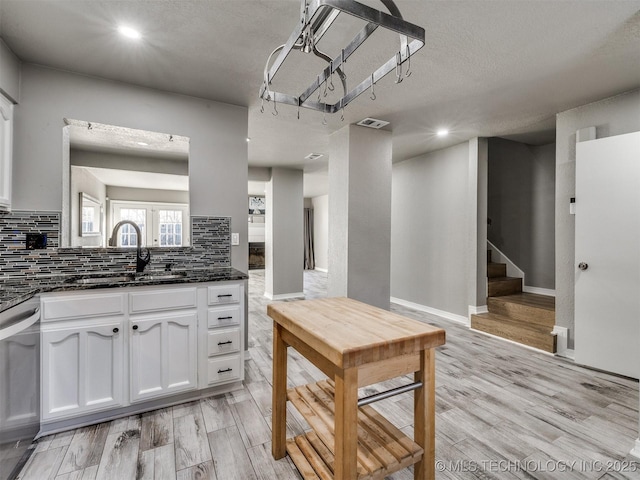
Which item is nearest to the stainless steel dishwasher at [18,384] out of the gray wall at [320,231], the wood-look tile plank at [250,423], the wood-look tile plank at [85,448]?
the wood-look tile plank at [85,448]

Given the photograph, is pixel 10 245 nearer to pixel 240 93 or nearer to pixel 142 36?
pixel 142 36

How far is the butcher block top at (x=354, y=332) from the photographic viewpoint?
3.63 ft

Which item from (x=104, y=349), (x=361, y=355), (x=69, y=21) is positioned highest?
(x=69, y=21)

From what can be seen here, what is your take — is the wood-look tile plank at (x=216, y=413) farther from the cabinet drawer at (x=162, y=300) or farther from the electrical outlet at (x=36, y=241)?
the electrical outlet at (x=36, y=241)

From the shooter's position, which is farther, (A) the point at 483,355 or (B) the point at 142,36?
(A) the point at 483,355

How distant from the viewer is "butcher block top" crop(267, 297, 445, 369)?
3.63 ft

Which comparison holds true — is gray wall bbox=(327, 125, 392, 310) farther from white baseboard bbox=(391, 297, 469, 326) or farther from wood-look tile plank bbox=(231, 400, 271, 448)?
wood-look tile plank bbox=(231, 400, 271, 448)

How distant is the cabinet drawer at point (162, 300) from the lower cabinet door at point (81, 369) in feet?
0.49

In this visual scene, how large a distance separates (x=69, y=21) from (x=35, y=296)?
1579mm

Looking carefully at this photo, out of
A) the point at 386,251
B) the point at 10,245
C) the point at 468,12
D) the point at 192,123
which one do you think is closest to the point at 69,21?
the point at 192,123

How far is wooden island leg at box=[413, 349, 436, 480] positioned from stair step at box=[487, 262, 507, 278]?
12.0 feet

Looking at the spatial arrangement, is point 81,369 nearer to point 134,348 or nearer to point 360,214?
point 134,348

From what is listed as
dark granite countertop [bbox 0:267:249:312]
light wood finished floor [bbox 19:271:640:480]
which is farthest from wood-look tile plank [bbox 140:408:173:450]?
dark granite countertop [bbox 0:267:249:312]

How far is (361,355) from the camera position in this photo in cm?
110
